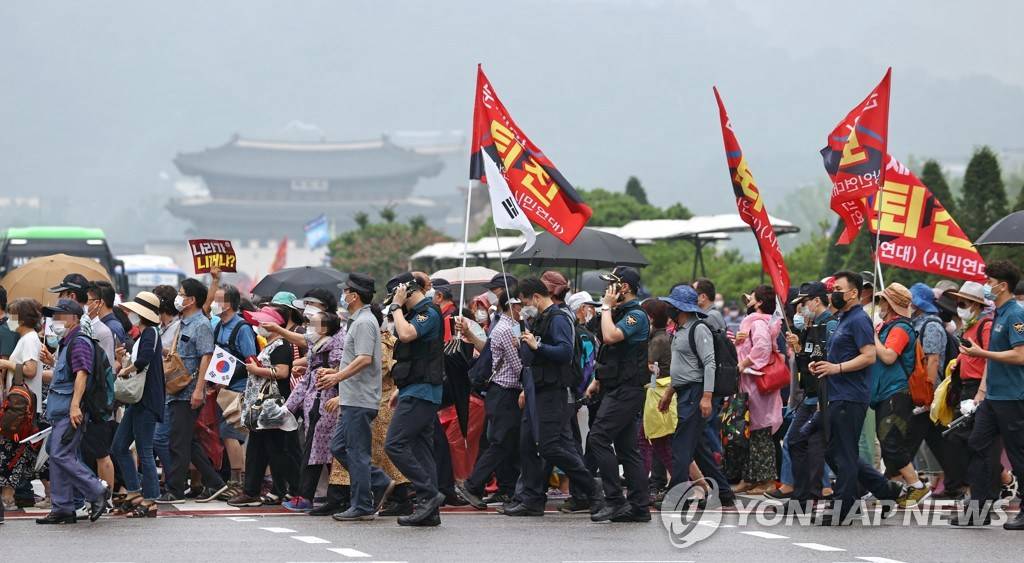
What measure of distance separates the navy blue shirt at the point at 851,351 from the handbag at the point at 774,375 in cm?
202

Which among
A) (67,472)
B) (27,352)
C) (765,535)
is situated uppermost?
(27,352)

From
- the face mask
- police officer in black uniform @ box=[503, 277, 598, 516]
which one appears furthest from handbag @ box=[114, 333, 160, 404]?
the face mask

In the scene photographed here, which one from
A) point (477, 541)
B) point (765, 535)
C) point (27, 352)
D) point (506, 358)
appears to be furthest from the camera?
point (506, 358)

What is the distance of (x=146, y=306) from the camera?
1078 centimetres

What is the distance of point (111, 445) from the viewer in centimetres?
1023

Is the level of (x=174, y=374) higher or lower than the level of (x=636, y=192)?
lower

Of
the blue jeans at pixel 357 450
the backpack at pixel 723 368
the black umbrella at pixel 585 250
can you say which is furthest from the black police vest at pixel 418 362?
the black umbrella at pixel 585 250

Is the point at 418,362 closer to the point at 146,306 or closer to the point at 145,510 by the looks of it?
the point at 145,510

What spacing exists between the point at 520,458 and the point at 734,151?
8.20 ft

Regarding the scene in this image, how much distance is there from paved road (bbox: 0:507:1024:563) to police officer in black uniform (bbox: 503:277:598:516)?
0.30 m

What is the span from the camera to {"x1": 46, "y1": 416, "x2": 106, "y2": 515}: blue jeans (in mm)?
9453

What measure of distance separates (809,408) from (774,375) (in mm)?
1312

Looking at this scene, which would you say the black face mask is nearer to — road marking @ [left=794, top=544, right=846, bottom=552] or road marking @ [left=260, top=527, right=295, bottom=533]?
road marking @ [left=794, top=544, right=846, bottom=552]

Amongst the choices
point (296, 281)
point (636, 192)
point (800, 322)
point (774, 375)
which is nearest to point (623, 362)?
point (800, 322)
